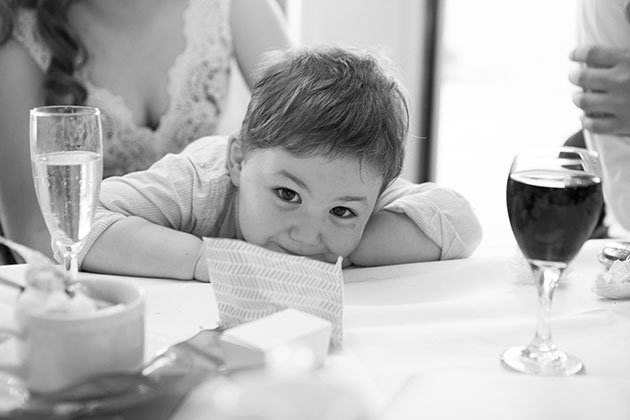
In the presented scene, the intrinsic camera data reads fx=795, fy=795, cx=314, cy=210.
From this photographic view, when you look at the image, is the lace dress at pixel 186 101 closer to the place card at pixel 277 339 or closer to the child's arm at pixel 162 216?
the child's arm at pixel 162 216

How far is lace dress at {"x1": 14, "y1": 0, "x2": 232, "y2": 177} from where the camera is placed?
72.3 inches

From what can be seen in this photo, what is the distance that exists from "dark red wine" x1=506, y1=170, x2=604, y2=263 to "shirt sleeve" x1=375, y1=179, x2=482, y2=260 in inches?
18.5

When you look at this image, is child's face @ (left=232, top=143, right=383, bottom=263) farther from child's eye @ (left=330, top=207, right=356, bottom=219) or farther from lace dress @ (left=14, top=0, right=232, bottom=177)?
lace dress @ (left=14, top=0, right=232, bottom=177)

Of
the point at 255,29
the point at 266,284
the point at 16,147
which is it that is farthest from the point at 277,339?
the point at 255,29

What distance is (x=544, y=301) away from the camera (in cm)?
85

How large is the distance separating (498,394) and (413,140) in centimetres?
310

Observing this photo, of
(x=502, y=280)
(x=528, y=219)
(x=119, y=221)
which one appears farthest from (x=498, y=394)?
(x=119, y=221)

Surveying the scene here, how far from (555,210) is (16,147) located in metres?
1.32

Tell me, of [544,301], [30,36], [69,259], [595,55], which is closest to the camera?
[544,301]

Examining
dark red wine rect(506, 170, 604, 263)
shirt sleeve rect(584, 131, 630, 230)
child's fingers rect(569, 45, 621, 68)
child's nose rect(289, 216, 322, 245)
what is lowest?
shirt sleeve rect(584, 131, 630, 230)

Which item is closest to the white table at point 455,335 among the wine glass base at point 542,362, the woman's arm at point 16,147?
the wine glass base at point 542,362

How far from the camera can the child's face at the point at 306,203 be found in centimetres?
119

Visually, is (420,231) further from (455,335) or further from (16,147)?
(16,147)

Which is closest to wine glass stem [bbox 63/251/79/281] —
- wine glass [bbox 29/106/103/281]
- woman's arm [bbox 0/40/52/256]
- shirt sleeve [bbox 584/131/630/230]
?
wine glass [bbox 29/106/103/281]
